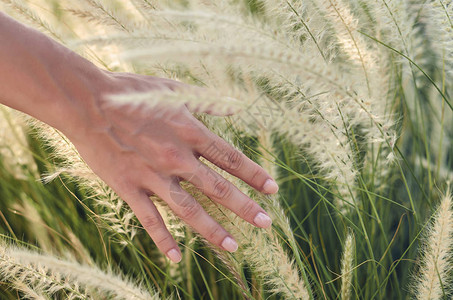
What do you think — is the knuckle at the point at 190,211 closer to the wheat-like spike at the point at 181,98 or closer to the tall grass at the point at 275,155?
the tall grass at the point at 275,155

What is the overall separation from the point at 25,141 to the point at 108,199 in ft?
1.63

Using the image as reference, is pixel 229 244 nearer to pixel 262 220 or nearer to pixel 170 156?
pixel 262 220

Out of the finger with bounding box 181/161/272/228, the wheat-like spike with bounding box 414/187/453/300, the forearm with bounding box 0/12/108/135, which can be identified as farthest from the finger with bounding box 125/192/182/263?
the wheat-like spike with bounding box 414/187/453/300

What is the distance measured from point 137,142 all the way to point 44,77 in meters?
0.22

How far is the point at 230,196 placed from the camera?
2.87 ft

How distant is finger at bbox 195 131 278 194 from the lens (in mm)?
901

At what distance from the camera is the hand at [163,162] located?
0.86 m

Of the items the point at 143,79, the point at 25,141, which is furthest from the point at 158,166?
the point at 25,141

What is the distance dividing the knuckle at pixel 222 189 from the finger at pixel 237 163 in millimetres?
53

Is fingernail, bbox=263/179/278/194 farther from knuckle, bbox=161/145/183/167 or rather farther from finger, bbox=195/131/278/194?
knuckle, bbox=161/145/183/167

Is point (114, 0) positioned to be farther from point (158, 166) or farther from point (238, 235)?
point (238, 235)

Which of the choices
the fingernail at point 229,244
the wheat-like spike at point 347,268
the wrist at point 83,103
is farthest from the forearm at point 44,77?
the wheat-like spike at point 347,268

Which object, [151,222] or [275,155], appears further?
→ [275,155]

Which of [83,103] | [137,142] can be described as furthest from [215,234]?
[83,103]
